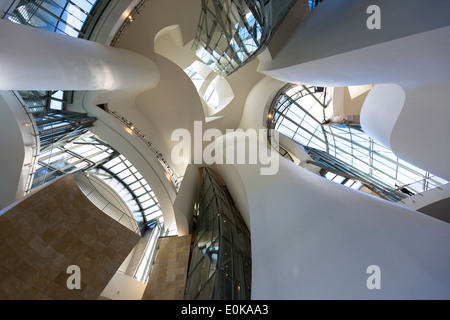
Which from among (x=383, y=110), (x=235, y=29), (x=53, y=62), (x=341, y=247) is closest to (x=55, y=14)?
(x=53, y=62)

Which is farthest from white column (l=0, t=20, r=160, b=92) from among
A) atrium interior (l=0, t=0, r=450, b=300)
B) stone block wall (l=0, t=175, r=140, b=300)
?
stone block wall (l=0, t=175, r=140, b=300)

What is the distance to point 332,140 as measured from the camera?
838 inches

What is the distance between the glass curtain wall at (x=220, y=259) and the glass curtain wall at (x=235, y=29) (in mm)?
6218

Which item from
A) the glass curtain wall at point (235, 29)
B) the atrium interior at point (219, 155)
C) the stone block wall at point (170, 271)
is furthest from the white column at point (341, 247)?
the glass curtain wall at point (235, 29)

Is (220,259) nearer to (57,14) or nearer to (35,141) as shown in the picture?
(35,141)

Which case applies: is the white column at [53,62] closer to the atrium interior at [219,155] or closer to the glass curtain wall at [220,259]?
the atrium interior at [219,155]

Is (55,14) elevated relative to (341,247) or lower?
elevated

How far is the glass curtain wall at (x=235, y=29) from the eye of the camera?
22.9 ft

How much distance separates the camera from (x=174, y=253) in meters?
9.52

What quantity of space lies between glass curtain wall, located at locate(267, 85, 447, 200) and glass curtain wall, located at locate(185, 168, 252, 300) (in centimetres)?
921

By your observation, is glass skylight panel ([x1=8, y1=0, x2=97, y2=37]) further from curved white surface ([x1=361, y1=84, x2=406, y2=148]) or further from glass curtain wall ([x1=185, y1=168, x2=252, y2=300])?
curved white surface ([x1=361, y1=84, x2=406, y2=148])

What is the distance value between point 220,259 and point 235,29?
318 inches

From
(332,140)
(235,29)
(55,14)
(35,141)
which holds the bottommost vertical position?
(35,141)

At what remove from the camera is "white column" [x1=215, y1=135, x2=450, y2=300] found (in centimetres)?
285
